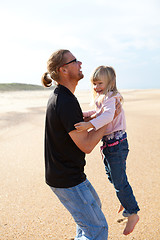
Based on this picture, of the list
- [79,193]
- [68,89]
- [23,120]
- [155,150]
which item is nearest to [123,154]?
[79,193]

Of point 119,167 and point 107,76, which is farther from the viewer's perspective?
point 107,76

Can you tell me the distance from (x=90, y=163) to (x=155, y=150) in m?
2.01

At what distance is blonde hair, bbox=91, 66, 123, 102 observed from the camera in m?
3.29

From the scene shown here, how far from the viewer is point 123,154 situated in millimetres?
3162

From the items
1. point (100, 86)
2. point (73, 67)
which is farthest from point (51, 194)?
point (73, 67)

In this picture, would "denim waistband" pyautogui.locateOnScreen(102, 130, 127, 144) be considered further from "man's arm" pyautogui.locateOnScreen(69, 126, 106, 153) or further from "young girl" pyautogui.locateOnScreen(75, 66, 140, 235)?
"man's arm" pyautogui.locateOnScreen(69, 126, 106, 153)

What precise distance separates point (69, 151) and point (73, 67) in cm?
84

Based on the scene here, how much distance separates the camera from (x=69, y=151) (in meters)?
2.50

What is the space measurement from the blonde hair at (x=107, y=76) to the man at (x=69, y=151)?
736 mm

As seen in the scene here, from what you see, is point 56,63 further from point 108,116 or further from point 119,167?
point 119,167

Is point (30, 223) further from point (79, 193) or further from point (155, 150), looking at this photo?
point (155, 150)

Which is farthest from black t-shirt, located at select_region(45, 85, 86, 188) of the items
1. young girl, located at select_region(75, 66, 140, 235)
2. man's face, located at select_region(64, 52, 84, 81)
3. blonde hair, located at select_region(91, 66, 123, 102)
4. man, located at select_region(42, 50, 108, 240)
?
blonde hair, located at select_region(91, 66, 123, 102)

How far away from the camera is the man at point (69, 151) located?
2.42 meters

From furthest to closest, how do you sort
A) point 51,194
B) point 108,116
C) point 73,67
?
point 51,194
point 108,116
point 73,67
